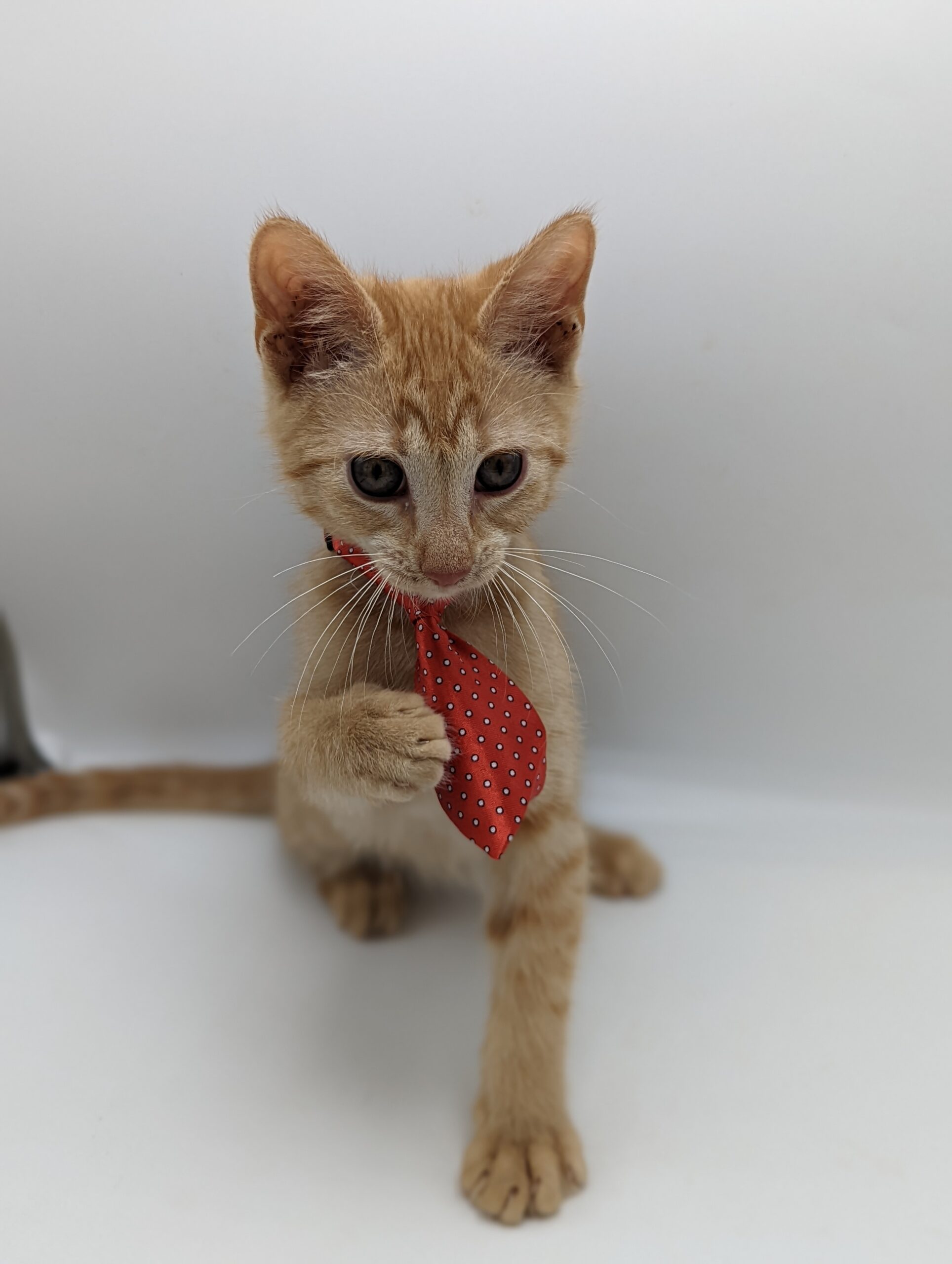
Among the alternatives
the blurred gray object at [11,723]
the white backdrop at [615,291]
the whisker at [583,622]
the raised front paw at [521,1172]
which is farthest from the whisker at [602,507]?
the blurred gray object at [11,723]

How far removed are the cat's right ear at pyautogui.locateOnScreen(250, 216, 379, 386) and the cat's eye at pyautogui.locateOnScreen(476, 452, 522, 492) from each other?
0.62 feet

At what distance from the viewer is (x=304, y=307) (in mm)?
1100

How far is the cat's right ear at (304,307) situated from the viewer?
1045mm

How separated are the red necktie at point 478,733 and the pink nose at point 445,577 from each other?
99 millimetres

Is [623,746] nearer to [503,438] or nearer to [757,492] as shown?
[757,492]

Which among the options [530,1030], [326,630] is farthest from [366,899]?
[326,630]

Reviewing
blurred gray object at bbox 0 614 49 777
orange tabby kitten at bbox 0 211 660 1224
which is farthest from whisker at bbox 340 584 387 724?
blurred gray object at bbox 0 614 49 777

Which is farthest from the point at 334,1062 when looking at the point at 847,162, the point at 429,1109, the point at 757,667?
the point at 847,162

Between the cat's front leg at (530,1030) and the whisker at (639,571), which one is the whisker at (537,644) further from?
the whisker at (639,571)

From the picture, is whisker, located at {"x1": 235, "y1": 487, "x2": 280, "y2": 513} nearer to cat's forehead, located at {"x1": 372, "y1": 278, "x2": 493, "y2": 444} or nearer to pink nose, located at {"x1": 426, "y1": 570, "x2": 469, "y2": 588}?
cat's forehead, located at {"x1": 372, "y1": 278, "x2": 493, "y2": 444}

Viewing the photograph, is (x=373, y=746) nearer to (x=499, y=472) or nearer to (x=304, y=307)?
(x=499, y=472)

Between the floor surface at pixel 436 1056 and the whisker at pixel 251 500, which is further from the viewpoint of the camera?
the whisker at pixel 251 500

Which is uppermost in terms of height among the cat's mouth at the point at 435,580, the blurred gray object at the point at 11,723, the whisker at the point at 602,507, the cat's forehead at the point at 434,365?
the cat's forehead at the point at 434,365

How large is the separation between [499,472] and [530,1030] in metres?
0.72
